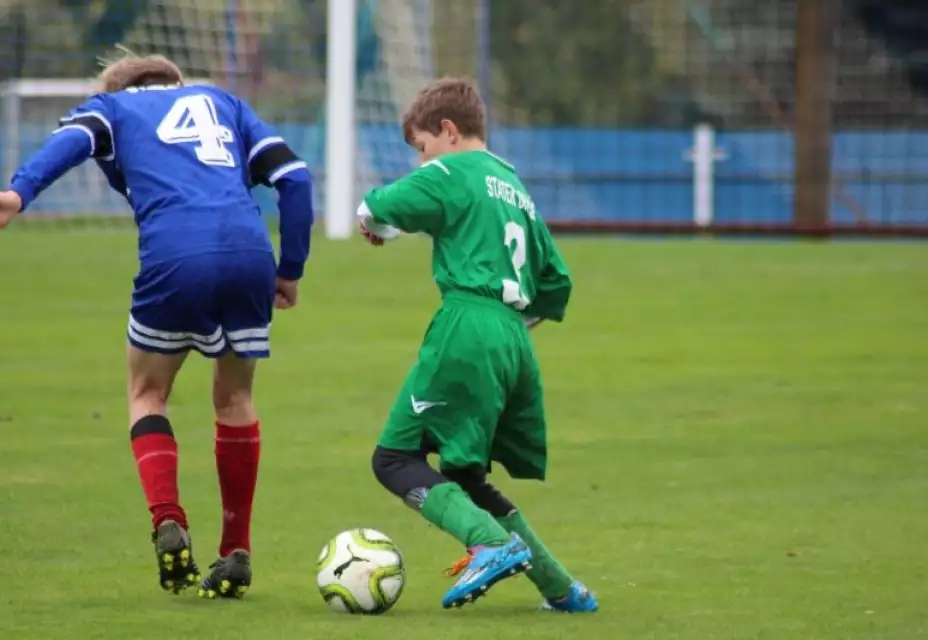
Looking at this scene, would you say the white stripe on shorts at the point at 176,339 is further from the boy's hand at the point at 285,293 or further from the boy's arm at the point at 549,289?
the boy's arm at the point at 549,289

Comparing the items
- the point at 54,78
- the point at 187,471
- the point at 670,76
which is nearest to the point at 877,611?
the point at 187,471

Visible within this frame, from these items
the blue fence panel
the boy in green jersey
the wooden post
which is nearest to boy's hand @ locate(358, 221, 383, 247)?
the boy in green jersey

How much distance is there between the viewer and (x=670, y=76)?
1544 inches

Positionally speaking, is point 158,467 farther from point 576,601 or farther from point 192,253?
point 576,601

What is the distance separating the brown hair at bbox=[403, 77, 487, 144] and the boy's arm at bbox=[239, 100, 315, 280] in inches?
16.4

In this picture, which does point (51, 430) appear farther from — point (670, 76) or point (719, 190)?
point (670, 76)

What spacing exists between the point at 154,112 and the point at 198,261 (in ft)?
1.72

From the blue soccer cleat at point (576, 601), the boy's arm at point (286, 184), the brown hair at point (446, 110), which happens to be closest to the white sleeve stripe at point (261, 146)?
the boy's arm at point (286, 184)

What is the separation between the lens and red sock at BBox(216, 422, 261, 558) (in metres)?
6.06

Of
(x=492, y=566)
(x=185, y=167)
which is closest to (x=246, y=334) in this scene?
(x=185, y=167)

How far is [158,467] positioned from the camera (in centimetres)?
589

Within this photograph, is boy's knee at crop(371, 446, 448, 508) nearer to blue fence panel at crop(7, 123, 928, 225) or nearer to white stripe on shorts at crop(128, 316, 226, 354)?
white stripe on shorts at crop(128, 316, 226, 354)

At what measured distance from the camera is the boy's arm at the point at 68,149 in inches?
228

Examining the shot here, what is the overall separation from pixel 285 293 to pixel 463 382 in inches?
34.1
